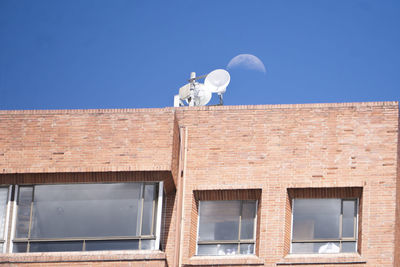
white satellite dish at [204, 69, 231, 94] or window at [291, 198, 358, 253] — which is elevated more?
white satellite dish at [204, 69, 231, 94]

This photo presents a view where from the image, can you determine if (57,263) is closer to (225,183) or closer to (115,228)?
(115,228)

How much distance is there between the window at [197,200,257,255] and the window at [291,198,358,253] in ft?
3.75

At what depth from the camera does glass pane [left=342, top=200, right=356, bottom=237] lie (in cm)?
3381

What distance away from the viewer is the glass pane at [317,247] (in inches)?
1328

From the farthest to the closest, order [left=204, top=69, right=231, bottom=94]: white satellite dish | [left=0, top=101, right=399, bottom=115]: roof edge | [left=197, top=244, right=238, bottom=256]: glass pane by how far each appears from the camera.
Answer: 1. [left=204, top=69, right=231, bottom=94]: white satellite dish
2. [left=0, top=101, right=399, bottom=115]: roof edge
3. [left=197, top=244, right=238, bottom=256]: glass pane

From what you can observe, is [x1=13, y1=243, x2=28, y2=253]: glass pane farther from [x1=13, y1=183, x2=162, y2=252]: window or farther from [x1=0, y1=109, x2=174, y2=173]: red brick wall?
[x1=0, y1=109, x2=174, y2=173]: red brick wall

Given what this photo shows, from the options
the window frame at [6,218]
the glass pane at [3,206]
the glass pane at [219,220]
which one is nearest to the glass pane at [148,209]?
the glass pane at [219,220]

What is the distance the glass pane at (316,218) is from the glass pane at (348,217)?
0.16 meters

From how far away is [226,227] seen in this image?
34.3 metres

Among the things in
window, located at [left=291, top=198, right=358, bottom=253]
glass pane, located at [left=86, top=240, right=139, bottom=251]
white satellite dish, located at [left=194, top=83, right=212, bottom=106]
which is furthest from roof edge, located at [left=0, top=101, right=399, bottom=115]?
glass pane, located at [left=86, top=240, right=139, bottom=251]

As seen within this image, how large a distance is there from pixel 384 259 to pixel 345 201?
1951 millimetres

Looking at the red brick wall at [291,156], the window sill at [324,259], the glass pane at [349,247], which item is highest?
the red brick wall at [291,156]

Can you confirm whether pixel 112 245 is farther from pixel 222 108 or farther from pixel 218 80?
pixel 218 80

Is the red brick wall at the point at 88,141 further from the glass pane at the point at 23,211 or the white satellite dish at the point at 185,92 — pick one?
the white satellite dish at the point at 185,92
